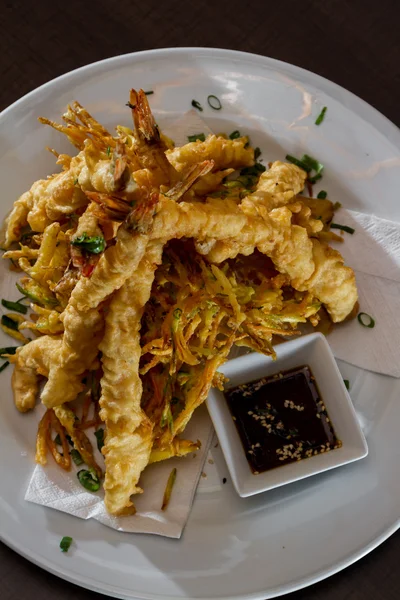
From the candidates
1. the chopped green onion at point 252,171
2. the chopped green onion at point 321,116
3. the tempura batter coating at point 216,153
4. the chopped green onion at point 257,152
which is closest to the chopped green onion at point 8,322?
the tempura batter coating at point 216,153

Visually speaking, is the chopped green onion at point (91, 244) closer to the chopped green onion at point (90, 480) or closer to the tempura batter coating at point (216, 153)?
the tempura batter coating at point (216, 153)

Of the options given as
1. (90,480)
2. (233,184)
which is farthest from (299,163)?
(90,480)

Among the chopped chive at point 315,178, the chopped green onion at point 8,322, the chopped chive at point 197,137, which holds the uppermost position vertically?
the chopped chive at point 197,137

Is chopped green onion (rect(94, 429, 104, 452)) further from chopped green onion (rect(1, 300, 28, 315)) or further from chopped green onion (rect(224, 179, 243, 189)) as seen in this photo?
chopped green onion (rect(224, 179, 243, 189))

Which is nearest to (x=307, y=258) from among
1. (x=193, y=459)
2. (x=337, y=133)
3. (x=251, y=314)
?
(x=251, y=314)

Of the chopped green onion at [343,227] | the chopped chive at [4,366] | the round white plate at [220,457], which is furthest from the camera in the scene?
the chopped green onion at [343,227]

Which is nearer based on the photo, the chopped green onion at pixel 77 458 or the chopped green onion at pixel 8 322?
the chopped green onion at pixel 77 458

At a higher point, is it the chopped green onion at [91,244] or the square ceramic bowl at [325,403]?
the chopped green onion at [91,244]

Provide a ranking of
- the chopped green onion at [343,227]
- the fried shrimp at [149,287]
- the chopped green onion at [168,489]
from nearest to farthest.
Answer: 1. the fried shrimp at [149,287]
2. the chopped green onion at [168,489]
3. the chopped green onion at [343,227]

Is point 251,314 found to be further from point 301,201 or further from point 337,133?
point 337,133
